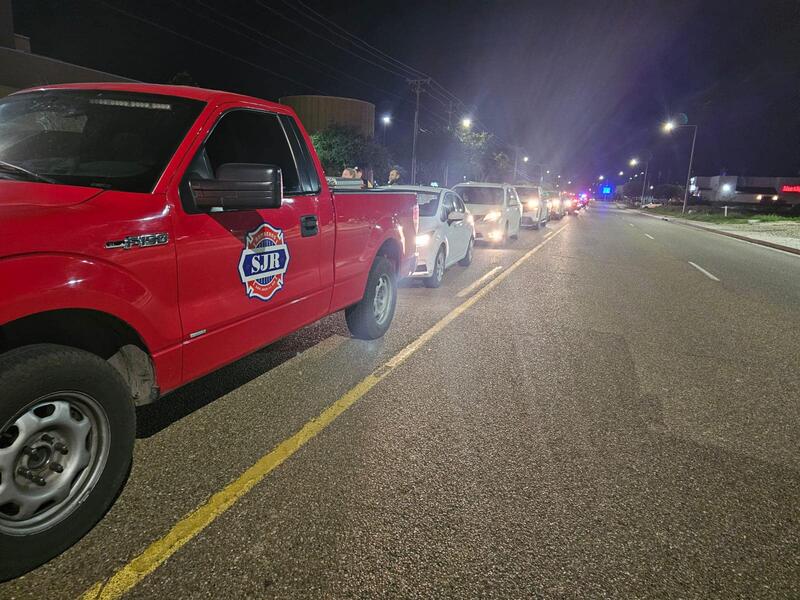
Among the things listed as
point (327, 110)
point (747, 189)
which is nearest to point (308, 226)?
point (327, 110)

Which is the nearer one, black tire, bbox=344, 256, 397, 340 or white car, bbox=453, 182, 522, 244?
black tire, bbox=344, 256, 397, 340

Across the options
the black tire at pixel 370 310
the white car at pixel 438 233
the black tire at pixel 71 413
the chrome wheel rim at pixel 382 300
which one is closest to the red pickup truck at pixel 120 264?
the black tire at pixel 71 413

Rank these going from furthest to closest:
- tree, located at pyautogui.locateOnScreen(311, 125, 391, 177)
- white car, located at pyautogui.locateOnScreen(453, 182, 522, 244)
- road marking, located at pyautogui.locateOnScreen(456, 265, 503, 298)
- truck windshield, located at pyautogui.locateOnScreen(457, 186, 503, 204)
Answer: tree, located at pyautogui.locateOnScreen(311, 125, 391, 177)
truck windshield, located at pyautogui.locateOnScreen(457, 186, 503, 204)
white car, located at pyautogui.locateOnScreen(453, 182, 522, 244)
road marking, located at pyautogui.locateOnScreen(456, 265, 503, 298)

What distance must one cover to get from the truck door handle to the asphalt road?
51.2 inches

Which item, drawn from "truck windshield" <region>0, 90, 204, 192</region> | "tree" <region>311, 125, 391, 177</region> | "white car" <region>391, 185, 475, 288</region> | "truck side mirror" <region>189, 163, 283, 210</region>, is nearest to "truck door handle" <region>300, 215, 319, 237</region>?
"truck side mirror" <region>189, 163, 283, 210</region>

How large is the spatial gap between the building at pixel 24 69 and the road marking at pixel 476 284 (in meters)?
18.6

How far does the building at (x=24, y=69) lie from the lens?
894 inches

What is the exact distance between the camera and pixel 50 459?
246 cm

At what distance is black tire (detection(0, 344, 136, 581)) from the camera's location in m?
2.24

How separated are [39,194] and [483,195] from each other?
14.6m

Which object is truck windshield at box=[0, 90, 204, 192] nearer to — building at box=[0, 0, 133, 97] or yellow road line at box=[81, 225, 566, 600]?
yellow road line at box=[81, 225, 566, 600]

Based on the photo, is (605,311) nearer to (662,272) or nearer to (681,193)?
(662,272)

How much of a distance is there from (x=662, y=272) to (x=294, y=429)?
1077 centimetres

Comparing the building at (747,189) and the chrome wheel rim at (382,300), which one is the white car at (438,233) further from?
the building at (747,189)
